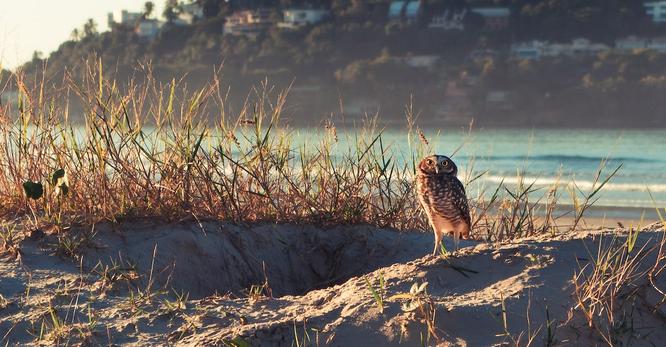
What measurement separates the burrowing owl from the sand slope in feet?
1.23

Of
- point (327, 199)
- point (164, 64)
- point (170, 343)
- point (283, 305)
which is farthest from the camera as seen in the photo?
point (164, 64)

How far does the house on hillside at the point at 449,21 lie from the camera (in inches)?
2484

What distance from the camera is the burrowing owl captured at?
418 cm

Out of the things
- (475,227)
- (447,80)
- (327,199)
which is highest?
(327,199)

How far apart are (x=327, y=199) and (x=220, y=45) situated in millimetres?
54729

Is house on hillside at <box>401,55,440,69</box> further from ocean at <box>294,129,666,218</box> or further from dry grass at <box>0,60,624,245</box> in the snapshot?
dry grass at <box>0,60,624,245</box>

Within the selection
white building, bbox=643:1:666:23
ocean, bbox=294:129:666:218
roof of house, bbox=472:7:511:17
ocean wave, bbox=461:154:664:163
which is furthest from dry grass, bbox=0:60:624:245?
white building, bbox=643:1:666:23

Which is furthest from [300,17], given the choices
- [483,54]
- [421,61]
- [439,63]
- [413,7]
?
[483,54]

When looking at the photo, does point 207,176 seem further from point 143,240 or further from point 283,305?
point 283,305

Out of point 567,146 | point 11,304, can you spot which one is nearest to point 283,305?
point 11,304

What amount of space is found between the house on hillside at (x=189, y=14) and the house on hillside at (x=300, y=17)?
5.09m

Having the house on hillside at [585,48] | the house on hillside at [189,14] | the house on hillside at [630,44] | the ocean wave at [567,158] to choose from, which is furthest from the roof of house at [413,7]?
the ocean wave at [567,158]

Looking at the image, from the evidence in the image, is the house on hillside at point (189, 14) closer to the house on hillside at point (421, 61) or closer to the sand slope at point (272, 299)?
the house on hillside at point (421, 61)

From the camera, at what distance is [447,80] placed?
57.8 metres
